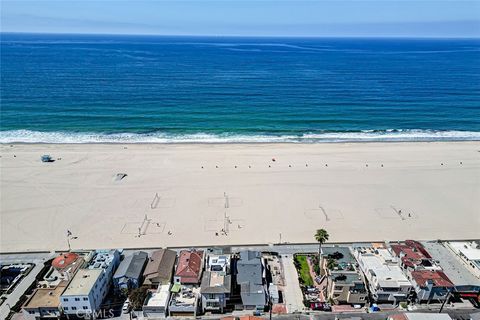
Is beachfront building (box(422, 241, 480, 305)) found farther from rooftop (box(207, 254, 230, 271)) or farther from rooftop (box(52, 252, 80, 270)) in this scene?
rooftop (box(52, 252, 80, 270))

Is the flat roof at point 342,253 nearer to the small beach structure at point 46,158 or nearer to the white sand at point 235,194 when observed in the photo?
the white sand at point 235,194

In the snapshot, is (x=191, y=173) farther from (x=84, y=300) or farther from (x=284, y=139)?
(x=84, y=300)

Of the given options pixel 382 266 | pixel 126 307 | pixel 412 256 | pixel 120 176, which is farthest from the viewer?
pixel 120 176

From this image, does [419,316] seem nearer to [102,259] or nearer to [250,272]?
[250,272]

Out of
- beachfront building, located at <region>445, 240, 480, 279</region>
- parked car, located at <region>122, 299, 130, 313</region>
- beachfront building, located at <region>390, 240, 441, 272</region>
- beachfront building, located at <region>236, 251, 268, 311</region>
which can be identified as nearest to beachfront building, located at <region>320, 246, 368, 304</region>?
beachfront building, located at <region>390, 240, 441, 272</region>

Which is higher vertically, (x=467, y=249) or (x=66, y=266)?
(x=467, y=249)

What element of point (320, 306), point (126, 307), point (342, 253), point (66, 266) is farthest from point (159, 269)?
point (342, 253)

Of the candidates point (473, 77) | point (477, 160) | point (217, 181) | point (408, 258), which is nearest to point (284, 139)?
point (217, 181)
